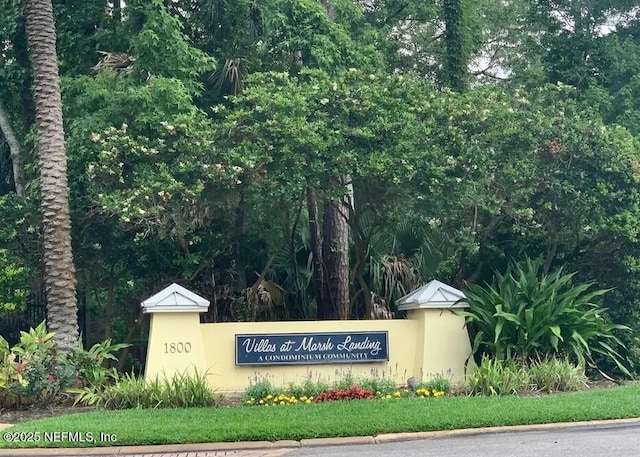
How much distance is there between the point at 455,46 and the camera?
728 inches

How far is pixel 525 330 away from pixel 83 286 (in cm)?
893

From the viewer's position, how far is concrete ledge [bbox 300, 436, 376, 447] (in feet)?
31.1

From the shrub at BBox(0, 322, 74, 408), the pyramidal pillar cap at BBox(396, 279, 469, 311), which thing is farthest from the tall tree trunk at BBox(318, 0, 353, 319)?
the shrub at BBox(0, 322, 74, 408)

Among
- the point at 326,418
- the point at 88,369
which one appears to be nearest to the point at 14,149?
the point at 88,369

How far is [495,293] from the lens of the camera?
1418 centimetres

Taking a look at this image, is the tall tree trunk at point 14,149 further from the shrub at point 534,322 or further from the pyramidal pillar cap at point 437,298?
the shrub at point 534,322

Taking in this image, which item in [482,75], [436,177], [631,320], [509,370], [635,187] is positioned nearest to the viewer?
[509,370]

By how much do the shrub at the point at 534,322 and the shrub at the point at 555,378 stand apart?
0.47m

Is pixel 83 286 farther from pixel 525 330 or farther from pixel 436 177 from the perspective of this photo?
pixel 525 330

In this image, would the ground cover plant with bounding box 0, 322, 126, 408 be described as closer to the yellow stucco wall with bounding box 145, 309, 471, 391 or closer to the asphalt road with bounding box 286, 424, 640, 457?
the yellow stucco wall with bounding box 145, 309, 471, 391

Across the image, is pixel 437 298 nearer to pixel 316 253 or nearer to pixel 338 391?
pixel 338 391

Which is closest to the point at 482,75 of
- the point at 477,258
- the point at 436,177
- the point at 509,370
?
the point at 477,258

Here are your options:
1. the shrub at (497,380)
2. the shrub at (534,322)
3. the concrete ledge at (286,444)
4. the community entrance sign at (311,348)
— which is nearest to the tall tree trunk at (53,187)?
the community entrance sign at (311,348)

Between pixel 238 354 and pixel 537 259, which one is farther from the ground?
pixel 537 259
